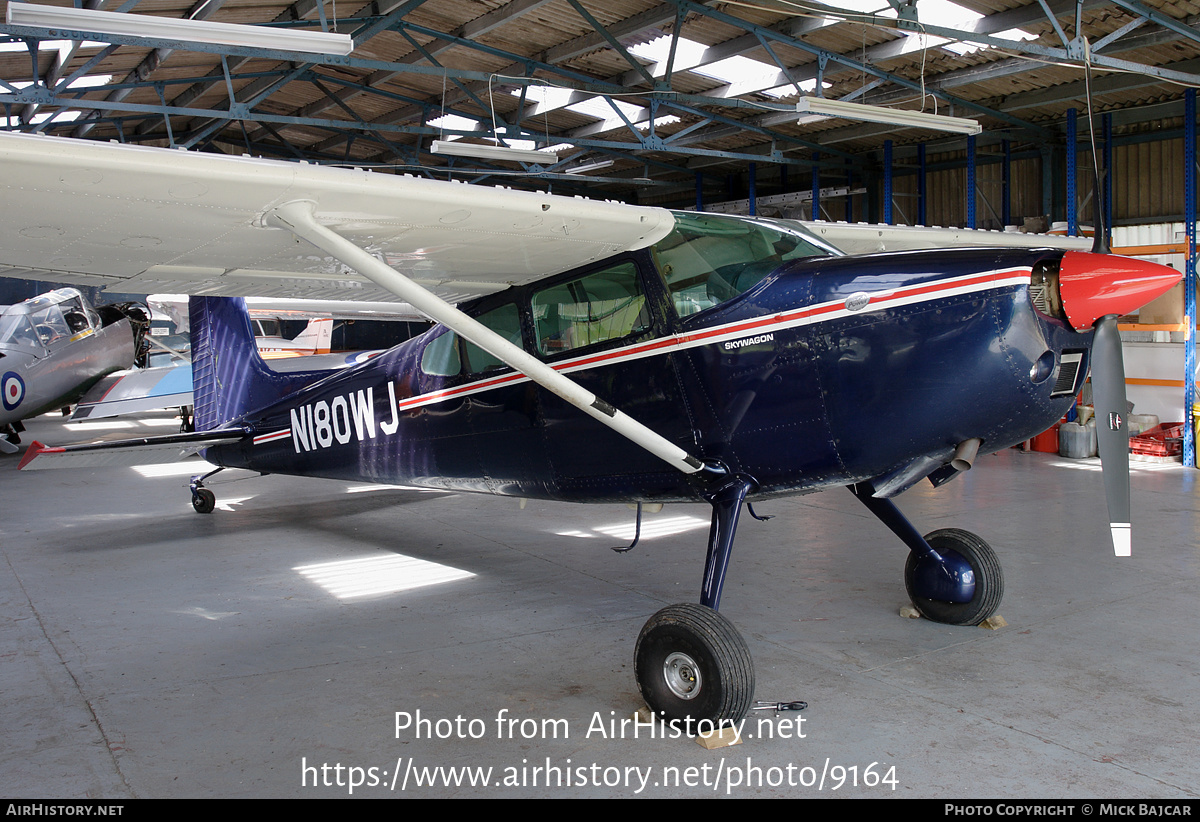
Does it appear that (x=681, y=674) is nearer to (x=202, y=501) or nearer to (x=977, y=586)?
(x=977, y=586)

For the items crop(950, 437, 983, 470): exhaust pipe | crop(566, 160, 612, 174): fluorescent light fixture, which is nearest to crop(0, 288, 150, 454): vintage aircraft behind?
crop(566, 160, 612, 174): fluorescent light fixture

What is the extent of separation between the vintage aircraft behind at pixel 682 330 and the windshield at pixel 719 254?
1cm

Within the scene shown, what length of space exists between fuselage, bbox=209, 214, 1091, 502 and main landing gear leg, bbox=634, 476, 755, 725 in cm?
49

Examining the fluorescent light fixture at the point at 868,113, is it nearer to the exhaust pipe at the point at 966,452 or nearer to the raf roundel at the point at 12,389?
the exhaust pipe at the point at 966,452

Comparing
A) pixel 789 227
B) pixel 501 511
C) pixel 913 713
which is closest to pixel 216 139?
pixel 501 511

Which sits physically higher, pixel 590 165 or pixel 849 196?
pixel 590 165

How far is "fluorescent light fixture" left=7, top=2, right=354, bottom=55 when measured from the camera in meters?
5.50

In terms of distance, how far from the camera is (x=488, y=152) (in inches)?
420

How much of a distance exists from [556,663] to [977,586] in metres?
2.26

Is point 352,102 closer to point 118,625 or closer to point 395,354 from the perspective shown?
point 395,354

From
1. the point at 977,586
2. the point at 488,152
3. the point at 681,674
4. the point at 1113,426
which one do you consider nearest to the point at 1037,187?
the point at 488,152

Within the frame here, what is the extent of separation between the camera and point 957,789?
115 inches

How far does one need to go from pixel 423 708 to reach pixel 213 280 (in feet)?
8.65

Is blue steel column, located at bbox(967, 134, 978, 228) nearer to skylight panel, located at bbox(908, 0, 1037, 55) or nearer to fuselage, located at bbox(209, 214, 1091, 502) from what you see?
skylight panel, located at bbox(908, 0, 1037, 55)
